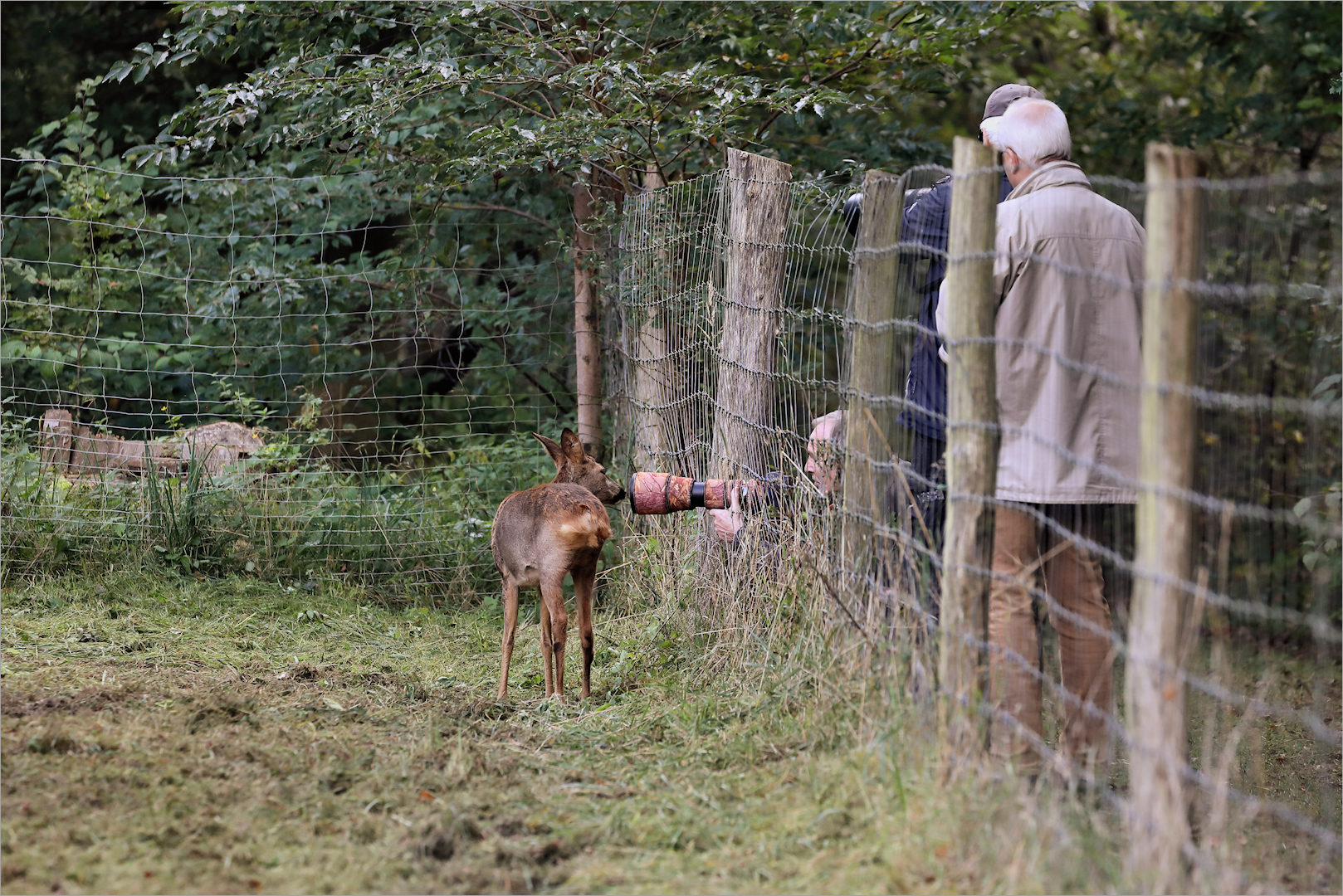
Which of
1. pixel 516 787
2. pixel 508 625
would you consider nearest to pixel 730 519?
pixel 508 625

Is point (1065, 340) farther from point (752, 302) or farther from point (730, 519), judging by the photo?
point (752, 302)

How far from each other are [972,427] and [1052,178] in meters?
1.02

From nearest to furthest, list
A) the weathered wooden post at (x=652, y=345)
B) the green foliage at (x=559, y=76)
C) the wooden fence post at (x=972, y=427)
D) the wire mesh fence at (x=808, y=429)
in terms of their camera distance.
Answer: the wire mesh fence at (x=808, y=429), the wooden fence post at (x=972, y=427), the weathered wooden post at (x=652, y=345), the green foliage at (x=559, y=76)

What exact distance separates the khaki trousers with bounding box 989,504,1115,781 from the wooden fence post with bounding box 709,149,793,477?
1582 mm

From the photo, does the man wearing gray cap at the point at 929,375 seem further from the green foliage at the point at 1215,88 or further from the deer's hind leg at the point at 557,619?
the green foliage at the point at 1215,88

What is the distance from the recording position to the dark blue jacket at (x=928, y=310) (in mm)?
4191

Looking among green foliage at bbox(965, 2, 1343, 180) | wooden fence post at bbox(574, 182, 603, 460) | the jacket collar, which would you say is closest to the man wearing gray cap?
the jacket collar

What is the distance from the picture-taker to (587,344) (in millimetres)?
7754

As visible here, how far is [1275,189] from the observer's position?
2.78 meters

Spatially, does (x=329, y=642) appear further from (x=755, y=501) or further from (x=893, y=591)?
(x=893, y=591)

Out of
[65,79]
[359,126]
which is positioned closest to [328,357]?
[359,126]

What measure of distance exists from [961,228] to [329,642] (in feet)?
13.1

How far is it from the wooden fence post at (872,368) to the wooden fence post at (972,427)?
0.60 metres

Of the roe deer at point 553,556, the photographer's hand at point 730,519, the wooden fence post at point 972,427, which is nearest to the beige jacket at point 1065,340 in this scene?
the wooden fence post at point 972,427
